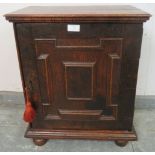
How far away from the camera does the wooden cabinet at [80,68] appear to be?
95 centimetres

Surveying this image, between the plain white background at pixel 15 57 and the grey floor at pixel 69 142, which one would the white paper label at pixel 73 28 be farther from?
the grey floor at pixel 69 142

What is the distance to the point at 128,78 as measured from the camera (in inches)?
42.5

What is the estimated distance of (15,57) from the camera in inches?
63.0

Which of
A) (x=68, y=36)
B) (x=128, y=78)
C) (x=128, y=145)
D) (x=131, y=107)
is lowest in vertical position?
(x=128, y=145)

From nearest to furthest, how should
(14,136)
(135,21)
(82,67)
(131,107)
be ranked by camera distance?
(135,21) < (82,67) < (131,107) < (14,136)

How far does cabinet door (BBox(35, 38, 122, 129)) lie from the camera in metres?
1.00

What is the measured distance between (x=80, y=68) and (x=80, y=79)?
64 mm

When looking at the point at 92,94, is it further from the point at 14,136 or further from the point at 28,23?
the point at 14,136

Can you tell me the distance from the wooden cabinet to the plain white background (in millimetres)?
385

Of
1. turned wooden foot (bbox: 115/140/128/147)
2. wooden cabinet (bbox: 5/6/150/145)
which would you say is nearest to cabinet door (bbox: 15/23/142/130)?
wooden cabinet (bbox: 5/6/150/145)

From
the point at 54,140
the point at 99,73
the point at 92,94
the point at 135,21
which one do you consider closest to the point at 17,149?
the point at 54,140

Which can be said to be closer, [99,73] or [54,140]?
A: [99,73]

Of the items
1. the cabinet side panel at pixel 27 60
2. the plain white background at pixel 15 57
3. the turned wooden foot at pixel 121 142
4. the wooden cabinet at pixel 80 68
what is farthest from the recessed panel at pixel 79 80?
the plain white background at pixel 15 57

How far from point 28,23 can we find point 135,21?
1.56ft
